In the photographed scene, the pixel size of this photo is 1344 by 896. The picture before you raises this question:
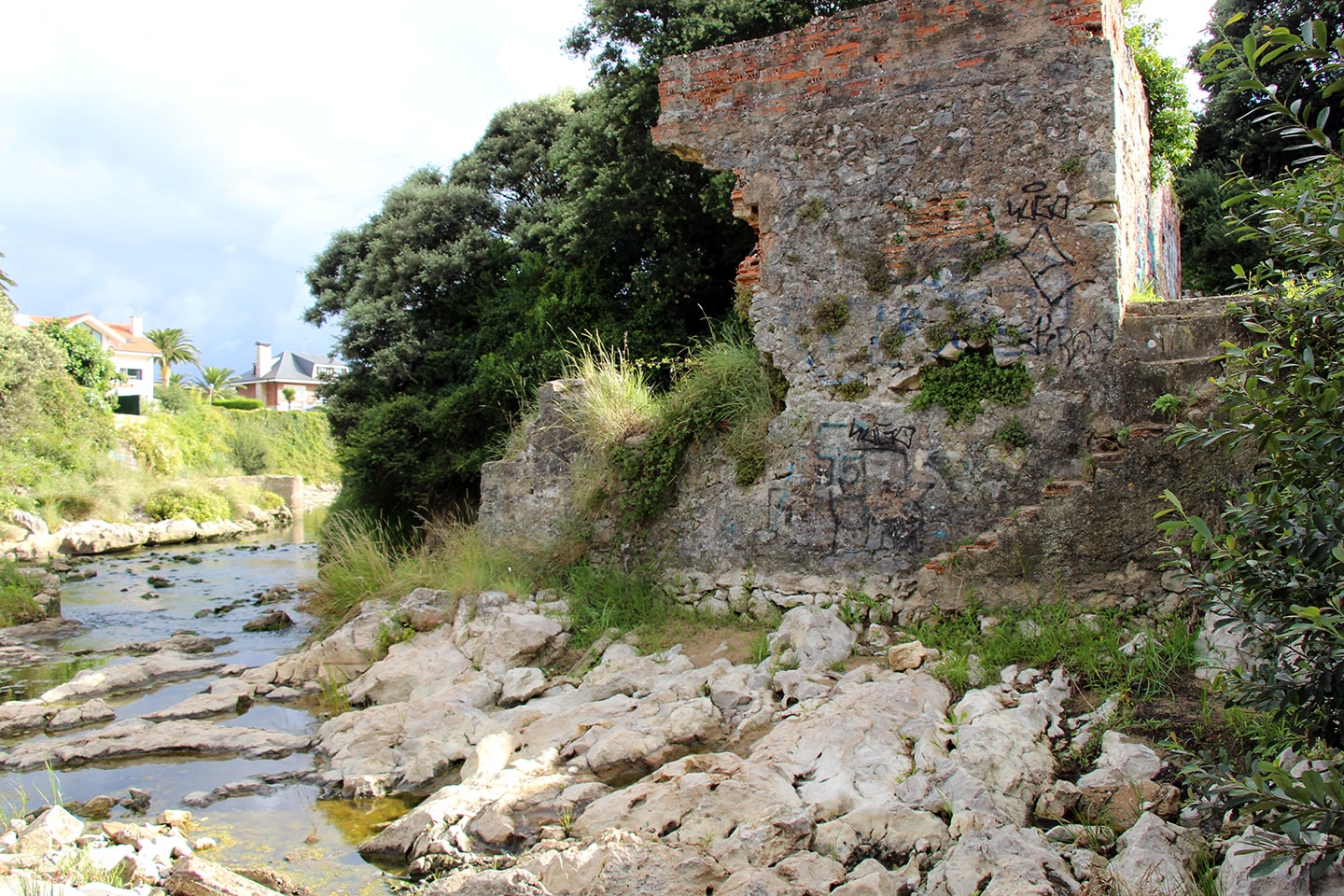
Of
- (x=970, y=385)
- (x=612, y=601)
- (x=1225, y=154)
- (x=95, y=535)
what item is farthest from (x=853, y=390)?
(x=95, y=535)

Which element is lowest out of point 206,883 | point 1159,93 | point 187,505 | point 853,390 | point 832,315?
point 206,883

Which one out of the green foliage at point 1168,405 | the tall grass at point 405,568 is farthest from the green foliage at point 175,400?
the green foliage at point 1168,405

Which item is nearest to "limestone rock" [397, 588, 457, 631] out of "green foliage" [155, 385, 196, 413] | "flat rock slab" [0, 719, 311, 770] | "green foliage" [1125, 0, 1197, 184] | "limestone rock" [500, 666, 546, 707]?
"limestone rock" [500, 666, 546, 707]

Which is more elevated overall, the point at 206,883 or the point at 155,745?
the point at 155,745

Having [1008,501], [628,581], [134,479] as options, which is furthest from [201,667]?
[134,479]

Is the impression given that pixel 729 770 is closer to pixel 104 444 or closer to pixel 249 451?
pixel 104 444

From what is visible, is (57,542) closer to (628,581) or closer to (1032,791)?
(628,581)

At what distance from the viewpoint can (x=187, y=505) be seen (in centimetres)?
2419

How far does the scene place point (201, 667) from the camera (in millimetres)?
9508

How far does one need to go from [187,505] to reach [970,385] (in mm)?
22604

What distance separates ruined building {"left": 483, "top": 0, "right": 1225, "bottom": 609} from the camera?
6699mm

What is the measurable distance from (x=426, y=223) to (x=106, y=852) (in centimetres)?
1143

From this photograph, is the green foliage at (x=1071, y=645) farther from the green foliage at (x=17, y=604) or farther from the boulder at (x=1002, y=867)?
the green foliage at (x=17, y=604)

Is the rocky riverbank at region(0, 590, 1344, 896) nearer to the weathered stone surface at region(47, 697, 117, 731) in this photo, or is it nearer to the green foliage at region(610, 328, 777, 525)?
the weathered stone surface at region(47, 697, 117, 731)
